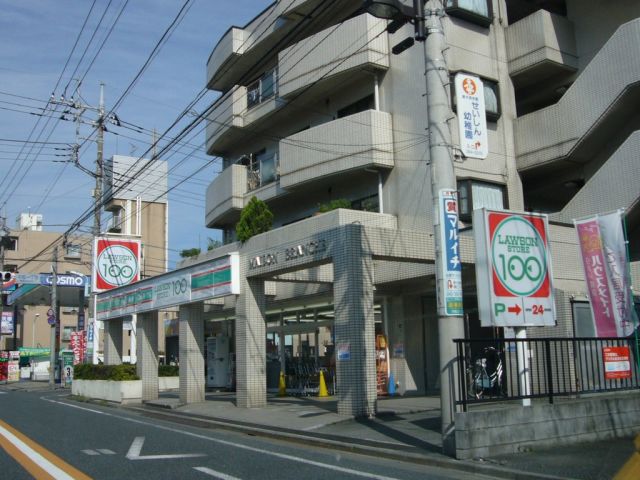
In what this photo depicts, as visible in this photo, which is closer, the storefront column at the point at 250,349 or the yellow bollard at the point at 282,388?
the storefront column at the point at 250,349

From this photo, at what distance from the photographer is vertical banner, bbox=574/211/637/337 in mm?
12906

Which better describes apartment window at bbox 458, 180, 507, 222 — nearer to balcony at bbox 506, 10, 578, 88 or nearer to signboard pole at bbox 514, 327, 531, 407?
balcony at bbox 506, 10, 578, 88

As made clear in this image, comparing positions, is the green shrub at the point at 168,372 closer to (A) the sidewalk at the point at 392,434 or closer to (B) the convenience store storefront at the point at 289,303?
(B) the convenience store storefront at the point at 289,303

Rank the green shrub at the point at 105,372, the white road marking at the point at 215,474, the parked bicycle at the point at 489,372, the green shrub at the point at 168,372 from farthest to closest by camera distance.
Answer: the green shrub at the point at 168,372
the green shrub at the point at 105,372
the parked bicycle at the point at 489,372
the white road marking at the point at 215,474

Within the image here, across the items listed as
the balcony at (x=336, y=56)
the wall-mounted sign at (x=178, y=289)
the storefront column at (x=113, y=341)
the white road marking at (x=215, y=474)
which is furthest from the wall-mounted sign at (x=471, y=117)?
the storefront column at (x=113, y=341)

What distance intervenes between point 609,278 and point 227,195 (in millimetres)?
18105

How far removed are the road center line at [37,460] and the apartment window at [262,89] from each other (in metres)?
17.0

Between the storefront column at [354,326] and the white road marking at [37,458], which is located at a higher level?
the storefront column at [354,326]

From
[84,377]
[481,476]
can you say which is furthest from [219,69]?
[481,476]

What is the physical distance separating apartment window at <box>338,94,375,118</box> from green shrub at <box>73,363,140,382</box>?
1195 centimetres

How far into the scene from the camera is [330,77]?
2227 cm

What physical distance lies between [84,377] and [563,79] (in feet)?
70.3

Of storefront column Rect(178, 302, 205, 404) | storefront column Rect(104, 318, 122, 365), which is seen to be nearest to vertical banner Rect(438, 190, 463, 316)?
storefront column Rect(178, 302, 205, 404)

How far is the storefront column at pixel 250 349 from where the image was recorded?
17719 millimetres
